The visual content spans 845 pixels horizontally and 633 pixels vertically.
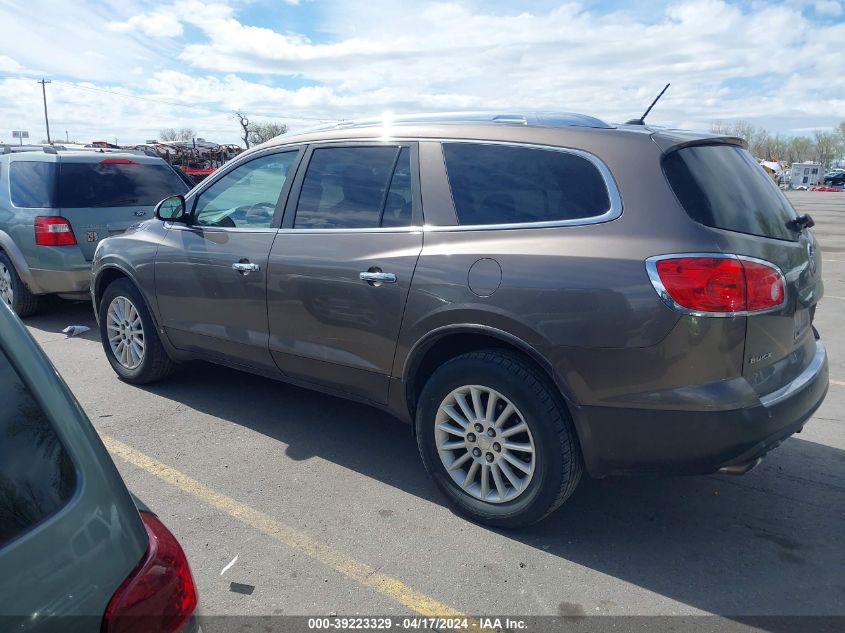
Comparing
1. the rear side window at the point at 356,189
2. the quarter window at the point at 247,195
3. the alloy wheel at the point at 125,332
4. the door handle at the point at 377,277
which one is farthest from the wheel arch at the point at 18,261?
the door handle at the point at 377,277

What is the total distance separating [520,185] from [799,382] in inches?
59.8

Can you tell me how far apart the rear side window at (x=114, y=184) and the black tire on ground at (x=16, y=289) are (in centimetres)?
102

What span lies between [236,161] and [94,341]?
3236 millimetres

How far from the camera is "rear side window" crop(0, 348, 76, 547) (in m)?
1.27

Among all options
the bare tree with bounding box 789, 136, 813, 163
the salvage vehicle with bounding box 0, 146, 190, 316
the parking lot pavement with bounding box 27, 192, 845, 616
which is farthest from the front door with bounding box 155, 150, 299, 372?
the bare tree with bounding box 789, 136, 813, 163

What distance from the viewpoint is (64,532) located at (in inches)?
Result: 50.2

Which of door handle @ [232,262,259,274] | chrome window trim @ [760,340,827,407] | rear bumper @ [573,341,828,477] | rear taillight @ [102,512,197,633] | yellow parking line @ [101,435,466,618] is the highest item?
door handle @ [232,262,259,274]

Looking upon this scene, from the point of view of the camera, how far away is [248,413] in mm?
4828

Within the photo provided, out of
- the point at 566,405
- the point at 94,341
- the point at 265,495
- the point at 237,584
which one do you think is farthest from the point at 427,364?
the point at 94,341

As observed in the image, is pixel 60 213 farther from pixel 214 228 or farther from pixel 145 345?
pixel 214 228

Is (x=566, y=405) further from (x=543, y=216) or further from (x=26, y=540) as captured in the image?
(x=26, y=540)

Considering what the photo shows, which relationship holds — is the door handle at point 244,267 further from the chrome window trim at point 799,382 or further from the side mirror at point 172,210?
the chrome window trim at point 799,382

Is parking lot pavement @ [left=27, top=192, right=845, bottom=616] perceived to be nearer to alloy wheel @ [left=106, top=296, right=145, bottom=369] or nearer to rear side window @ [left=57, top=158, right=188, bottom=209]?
alloy wheel @ [left=106, top=296, right=145, bottom=369]

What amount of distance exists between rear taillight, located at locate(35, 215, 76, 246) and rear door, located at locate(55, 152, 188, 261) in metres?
0.07
